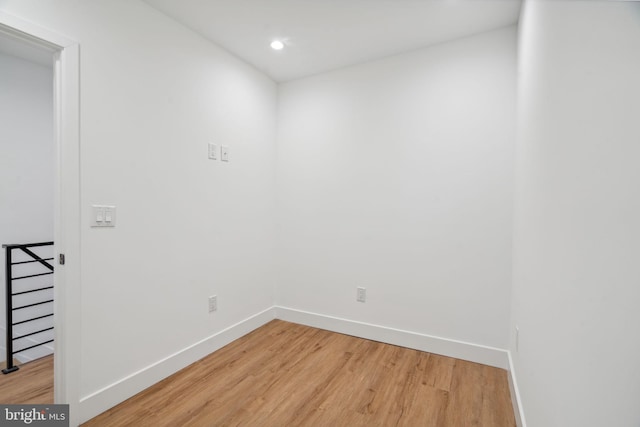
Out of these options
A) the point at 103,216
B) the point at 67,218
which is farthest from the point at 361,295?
the point at 67,218

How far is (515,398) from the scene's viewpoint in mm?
1746

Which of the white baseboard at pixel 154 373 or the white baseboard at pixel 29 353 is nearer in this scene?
the white baseboard at pixel 154 373

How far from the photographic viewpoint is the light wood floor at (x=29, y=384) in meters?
1.84

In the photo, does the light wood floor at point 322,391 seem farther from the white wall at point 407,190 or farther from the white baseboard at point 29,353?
the white baseboard at point 29,353

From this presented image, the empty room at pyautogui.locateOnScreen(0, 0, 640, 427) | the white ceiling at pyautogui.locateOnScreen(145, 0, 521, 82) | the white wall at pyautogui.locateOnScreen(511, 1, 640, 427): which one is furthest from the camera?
the white ceiling at pyautogui.locateOnScreen(145, 0, 521, 82)

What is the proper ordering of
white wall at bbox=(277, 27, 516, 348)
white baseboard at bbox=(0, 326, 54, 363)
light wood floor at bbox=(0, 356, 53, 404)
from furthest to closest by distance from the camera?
white baseboard at bbox=(0, 326, 54, 363)
white wall at bbox=(277, 27, 516, 348)
light wood floor at bbox=(0, 356, 53, 404)

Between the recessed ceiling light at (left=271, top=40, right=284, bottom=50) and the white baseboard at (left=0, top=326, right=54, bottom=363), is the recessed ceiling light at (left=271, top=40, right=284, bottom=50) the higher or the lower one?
the higher one

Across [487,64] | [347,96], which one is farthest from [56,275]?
[487,64]

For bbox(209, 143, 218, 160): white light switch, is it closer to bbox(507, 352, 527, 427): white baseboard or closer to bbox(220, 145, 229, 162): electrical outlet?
bbox(220, 145, 229, 162): electrical outlet

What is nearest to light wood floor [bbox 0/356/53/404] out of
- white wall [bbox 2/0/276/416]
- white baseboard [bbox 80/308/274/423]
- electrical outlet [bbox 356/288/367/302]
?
white baseboard [bbox 80/308/274/423]

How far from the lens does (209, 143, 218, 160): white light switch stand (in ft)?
7.96

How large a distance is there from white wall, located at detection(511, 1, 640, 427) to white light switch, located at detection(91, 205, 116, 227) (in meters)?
2.18

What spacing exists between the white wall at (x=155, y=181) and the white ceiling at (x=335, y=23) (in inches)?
7.8

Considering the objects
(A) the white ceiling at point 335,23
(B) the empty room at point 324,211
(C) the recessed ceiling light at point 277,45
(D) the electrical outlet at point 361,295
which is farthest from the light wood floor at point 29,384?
(C) the recessed ceiling light at point 277,45
